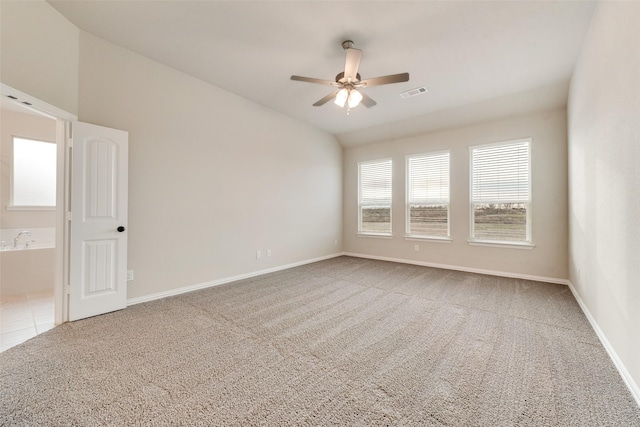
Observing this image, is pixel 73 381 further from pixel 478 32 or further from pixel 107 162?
pixel 478 32

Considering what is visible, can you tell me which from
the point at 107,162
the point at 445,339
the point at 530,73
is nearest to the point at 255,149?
the point at 107,162

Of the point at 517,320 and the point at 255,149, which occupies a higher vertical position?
the point at 255,149

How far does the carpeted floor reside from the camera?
1.41 meters

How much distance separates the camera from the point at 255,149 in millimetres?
4344

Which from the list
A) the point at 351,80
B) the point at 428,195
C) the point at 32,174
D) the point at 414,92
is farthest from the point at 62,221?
the point at 428,195

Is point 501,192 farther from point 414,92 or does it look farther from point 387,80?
point 387,80

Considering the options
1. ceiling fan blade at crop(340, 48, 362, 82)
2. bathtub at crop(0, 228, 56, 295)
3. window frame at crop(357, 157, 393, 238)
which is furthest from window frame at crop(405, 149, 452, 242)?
bathtub at crop(0, 228, 56, 295)

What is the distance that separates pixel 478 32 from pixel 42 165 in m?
6.96

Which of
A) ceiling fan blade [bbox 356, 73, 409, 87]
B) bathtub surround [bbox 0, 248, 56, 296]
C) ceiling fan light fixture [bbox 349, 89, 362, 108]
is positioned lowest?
bathtub surround [bbox 0, 248, 56, 296]

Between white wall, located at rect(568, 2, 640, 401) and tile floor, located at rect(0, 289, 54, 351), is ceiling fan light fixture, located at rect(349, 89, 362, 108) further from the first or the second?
tile floor, located at rect(0, 289, 54, 351)

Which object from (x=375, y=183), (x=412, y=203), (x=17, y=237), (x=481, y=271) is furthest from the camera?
(x=375, y=183)

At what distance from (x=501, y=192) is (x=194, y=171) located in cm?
512

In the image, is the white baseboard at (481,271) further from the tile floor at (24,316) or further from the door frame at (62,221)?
the tile floor at (24,316)

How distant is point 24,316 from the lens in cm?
271
